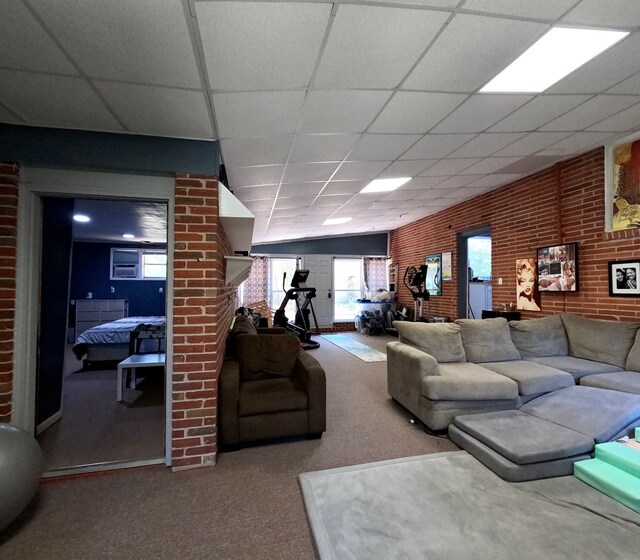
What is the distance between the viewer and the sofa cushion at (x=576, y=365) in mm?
3012

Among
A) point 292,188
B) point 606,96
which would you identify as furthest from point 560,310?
point 292,188

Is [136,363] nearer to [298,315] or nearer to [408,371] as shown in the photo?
[408,371]

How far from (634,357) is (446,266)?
3.35 metres

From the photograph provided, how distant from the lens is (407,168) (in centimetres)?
356

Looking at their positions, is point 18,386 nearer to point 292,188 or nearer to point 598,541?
point 292,188

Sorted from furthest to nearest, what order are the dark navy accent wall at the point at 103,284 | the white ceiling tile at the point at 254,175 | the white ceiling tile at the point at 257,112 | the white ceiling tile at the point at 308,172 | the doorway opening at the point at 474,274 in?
the dark navy accent wall at the point at 103,284 → the doorway opening at the point at 474,274 → the white ceiling tile at the point at 308,172 → the white ceiling tile at the point at 254,175 → the white ceiling tile at the point at 257,112

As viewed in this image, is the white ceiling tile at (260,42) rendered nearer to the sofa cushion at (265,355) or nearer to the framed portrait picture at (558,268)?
the sofa cushion at (265,355)

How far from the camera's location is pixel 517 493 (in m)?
1.90

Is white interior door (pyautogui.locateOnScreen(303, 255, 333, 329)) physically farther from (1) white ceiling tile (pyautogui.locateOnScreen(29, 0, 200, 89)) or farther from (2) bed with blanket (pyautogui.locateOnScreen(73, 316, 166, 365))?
(1) white ceiling tile (pyautogui.locateOnScreen(29, 0, 200, 89))

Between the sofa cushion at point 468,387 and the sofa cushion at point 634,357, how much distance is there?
1.27m

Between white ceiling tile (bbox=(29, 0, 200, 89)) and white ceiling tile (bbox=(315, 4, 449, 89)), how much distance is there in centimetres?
72

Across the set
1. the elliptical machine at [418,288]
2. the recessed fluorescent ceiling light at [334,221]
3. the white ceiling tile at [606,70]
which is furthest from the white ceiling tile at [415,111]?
the elliptical machine at [418,288]

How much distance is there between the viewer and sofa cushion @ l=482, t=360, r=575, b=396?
285 cm

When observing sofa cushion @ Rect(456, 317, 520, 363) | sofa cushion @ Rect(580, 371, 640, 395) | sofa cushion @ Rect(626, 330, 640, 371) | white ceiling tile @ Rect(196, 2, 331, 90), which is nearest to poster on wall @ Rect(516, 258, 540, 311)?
sofa cushion @ Rect(456, 317, 520, 363)
